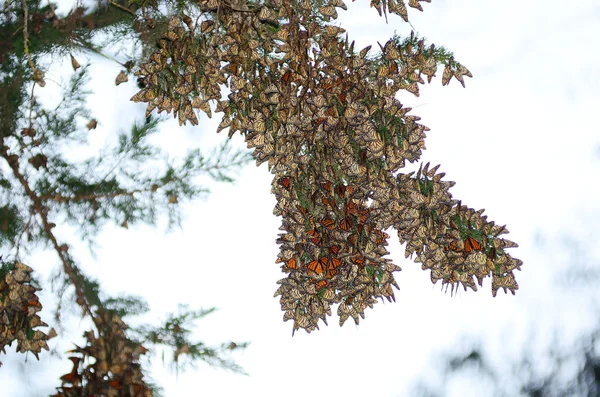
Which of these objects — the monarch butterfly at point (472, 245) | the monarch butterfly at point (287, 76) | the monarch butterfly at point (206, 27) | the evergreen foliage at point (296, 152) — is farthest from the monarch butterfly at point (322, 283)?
the monarch butterfly at point (206, 27)

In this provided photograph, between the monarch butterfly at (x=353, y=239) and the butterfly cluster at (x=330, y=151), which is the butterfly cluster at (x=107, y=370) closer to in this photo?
the butterfly cluster at (x=330, y=151)

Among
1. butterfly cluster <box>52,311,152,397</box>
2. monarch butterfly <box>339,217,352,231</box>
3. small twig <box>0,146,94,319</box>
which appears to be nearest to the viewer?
butterfly cluster <box>52,311,152,397</box>

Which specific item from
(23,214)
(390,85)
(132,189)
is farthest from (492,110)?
(23,214)

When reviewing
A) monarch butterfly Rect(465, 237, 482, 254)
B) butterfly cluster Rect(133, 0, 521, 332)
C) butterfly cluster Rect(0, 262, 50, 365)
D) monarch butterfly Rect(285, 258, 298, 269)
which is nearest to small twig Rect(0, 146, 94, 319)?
butterfly cluster Rect(0, 262, 50, 365)

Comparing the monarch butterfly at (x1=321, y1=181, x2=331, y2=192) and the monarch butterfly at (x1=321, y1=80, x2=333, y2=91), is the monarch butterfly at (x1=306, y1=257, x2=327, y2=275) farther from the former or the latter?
the monarch butterfly at (x1=321, y1=80, x2=333, y2=91)

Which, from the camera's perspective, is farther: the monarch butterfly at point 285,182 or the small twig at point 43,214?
the small twig at point 43,214

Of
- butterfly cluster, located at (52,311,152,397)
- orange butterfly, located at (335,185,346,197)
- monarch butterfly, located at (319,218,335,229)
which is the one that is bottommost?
butterfly cluster, located at (52,311,152,397)

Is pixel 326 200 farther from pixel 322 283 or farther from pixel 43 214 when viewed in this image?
pixel 43 214

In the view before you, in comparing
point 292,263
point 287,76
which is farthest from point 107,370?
point 287,76
